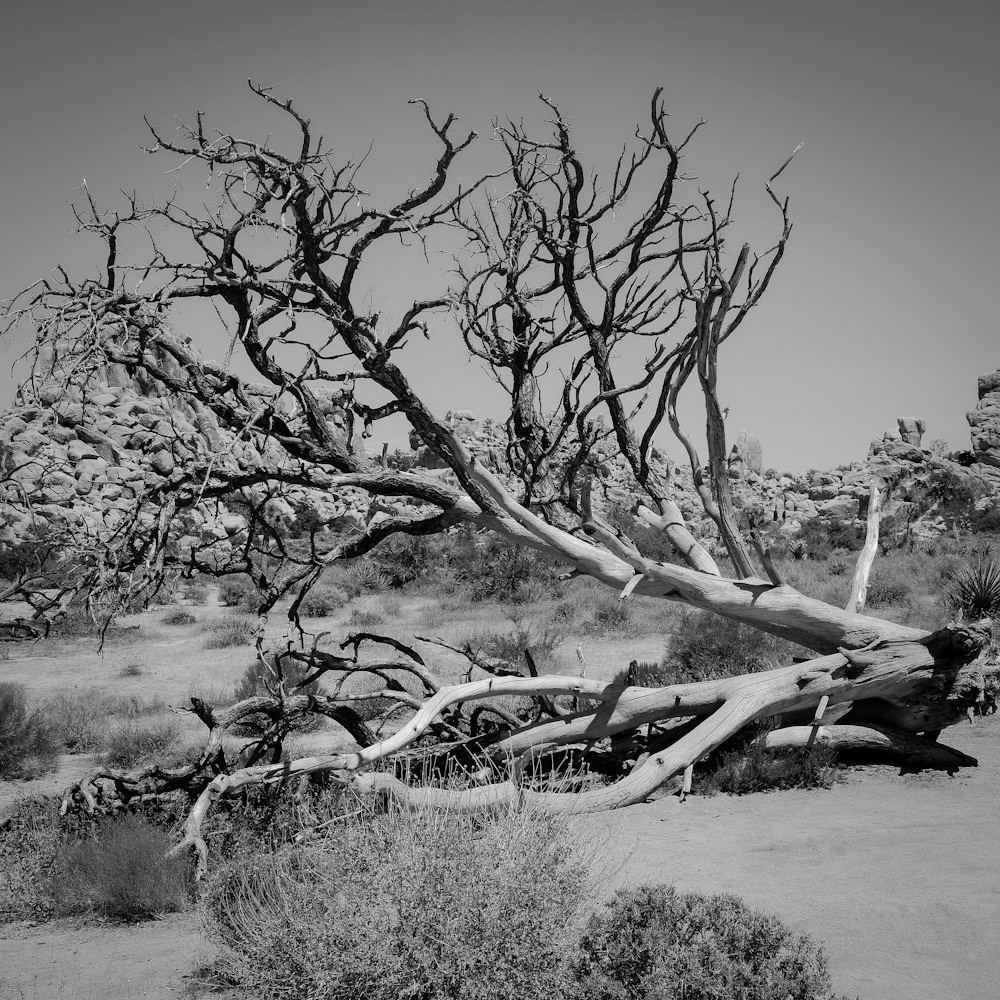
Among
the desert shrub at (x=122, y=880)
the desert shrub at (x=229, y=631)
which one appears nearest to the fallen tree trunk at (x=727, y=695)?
the desert shrub at (x=122, y=880)

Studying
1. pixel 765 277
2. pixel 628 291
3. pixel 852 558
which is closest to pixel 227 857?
pixel 765 277

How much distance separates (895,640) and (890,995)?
435cm

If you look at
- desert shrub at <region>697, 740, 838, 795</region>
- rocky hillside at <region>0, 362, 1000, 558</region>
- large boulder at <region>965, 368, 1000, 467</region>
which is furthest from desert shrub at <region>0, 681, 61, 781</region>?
large boulder at <region>965, 368, 1000, 467</region>

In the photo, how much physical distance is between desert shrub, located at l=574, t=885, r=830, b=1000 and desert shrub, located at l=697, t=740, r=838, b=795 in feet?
10.3

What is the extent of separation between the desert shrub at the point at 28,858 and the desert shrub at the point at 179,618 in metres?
11.0

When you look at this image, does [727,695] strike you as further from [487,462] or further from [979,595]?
[487,462]

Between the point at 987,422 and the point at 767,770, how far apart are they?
51.0m

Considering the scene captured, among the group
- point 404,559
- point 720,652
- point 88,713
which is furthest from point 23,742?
point 404,559

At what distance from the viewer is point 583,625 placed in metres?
16.3

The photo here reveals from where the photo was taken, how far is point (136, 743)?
9305 mm

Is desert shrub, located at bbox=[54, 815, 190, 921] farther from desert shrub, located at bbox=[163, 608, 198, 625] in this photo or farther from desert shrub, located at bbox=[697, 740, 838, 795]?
desert shrub, located at bbox=[163, 608, 198, 625]

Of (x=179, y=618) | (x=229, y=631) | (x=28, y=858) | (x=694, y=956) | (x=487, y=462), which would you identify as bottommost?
(x=28, y=858)

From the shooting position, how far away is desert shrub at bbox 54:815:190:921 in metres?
5.02

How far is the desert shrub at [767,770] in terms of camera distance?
23.1ft
